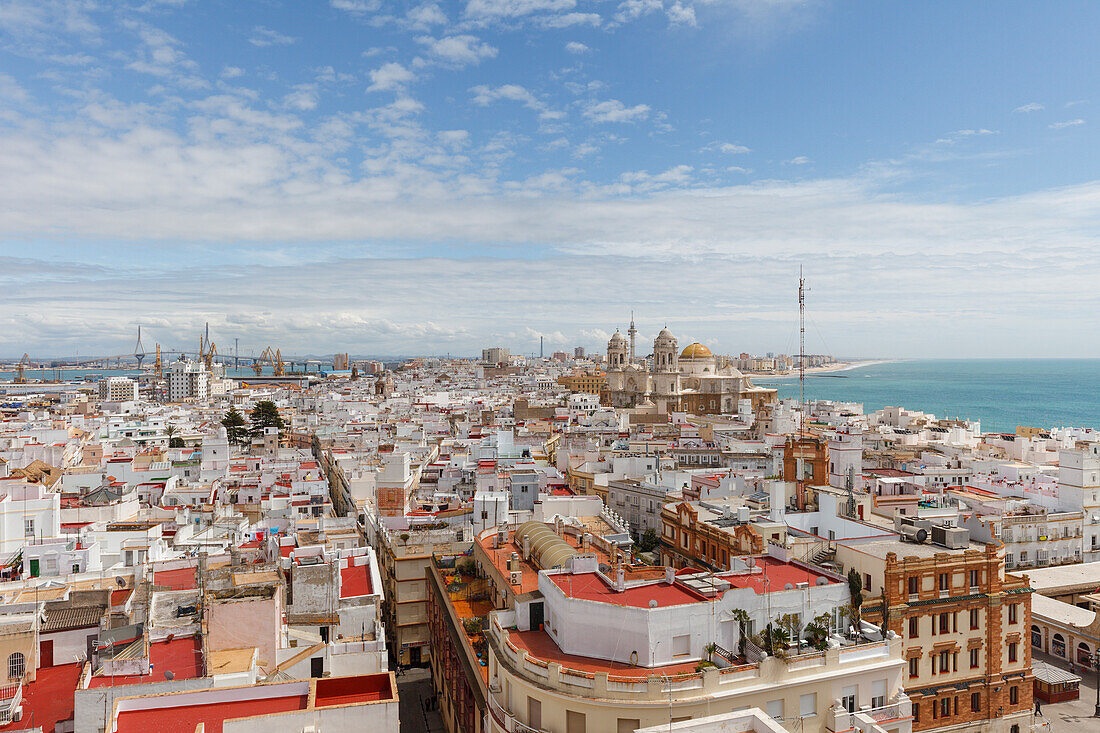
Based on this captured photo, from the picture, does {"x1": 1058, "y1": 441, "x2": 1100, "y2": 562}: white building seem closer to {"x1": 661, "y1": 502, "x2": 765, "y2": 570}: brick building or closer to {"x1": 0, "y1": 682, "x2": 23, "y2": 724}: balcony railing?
{"x1": 661, "y1": 502, "x2": 765, "y2": 570}: brick building

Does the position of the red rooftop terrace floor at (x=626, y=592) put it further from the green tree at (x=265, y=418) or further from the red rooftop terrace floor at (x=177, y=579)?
the green tree at (x=265, y=418)

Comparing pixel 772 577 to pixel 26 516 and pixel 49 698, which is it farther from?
pixel 26 516

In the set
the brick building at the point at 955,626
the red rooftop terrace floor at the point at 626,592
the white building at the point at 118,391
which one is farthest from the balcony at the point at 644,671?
the white building at the point at 118,391

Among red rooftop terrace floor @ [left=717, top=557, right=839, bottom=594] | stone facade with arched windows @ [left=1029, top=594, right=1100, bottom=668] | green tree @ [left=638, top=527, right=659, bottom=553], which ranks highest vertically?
red rooftop terrace floor @ [left=717, top=557, right=839, bottom=594]

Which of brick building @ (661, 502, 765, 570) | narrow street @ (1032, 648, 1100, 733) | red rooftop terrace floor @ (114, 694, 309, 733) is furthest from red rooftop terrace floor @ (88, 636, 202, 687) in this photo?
narrow street @ (1032, 648, 1100, 733)

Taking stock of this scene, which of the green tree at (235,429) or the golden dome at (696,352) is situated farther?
the golden dome at (696,352)

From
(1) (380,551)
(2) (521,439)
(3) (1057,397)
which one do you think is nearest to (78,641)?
(1) (380,551)
